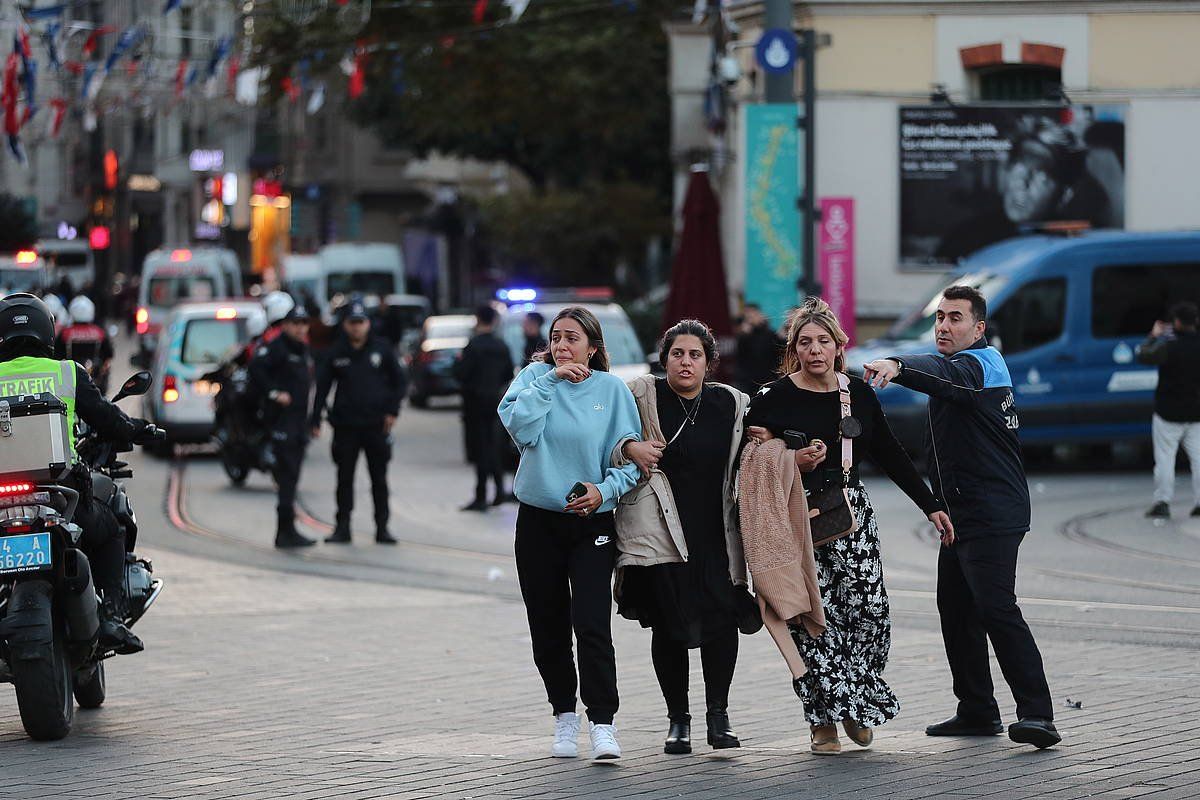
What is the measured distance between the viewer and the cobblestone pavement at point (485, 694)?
6973 millimetres

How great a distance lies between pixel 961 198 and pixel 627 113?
11455 mm

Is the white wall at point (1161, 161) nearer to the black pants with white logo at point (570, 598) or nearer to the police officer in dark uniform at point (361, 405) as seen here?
the police officer in dark uniform at point (361, 405)

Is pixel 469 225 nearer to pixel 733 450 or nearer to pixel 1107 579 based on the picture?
pixel 1107 579

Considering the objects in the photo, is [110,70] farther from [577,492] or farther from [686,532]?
[686,532]

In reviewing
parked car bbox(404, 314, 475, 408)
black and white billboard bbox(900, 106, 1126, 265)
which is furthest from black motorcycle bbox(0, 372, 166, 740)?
parked car bbox(404, 314, 475, 408)

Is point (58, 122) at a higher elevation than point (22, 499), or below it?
higher

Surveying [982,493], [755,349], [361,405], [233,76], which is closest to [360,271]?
[233,76]

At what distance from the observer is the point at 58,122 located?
23234mm

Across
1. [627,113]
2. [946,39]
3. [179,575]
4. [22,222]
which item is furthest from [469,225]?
[179,575]

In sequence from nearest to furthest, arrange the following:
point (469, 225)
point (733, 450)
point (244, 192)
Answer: point (733, 450)
point (469, 225)
point (244, 192)

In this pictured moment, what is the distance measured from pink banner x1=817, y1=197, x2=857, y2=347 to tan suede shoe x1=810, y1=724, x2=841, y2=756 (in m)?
15.7

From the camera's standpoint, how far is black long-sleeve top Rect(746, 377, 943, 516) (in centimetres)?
737

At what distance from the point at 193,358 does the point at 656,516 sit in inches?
632

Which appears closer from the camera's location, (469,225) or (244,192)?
(469,225)
